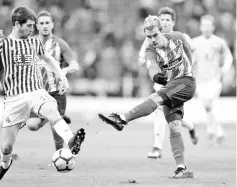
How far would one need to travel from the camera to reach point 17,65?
745 cm

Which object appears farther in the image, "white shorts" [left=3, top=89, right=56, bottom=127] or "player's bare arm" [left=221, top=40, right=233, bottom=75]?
"player's bare arm" [left=221, top=40, right=233, bottom=75]

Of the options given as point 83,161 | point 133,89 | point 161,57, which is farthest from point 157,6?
point 161,57

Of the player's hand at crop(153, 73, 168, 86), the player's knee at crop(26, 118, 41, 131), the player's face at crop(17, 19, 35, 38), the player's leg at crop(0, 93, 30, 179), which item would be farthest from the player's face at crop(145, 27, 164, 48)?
the player's knee at crop(26, 118, 41, 131)

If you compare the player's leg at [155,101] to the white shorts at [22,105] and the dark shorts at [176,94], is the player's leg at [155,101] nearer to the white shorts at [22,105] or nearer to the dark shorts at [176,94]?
the dark shorts at [176,94]

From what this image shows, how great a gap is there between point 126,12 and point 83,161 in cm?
1234

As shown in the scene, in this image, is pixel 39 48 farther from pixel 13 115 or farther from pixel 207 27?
pixel 207 27

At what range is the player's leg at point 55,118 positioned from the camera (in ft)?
22.2

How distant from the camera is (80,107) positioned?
19500 mm

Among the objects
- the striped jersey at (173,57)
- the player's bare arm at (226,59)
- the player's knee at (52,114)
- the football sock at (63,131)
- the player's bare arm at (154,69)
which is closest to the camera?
the football sock at (63,131)

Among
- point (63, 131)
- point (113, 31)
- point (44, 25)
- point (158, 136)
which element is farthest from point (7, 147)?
point (113, 31)

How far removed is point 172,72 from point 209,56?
247 inches

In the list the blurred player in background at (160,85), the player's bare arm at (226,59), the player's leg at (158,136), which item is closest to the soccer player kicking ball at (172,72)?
the blurred player in background at (160,85)

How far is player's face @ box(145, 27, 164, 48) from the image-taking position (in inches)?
315

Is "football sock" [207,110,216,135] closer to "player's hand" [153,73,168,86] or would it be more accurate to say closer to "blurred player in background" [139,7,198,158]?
"blurred player in background" [139,7,198,158]
